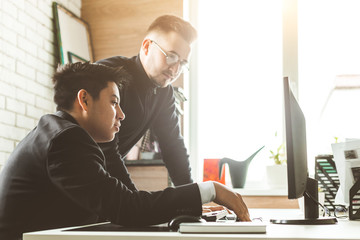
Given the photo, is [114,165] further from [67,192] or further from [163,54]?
[67,192]

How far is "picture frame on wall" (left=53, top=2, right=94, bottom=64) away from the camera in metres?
3.12

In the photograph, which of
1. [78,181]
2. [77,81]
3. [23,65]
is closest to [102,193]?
[78,181]

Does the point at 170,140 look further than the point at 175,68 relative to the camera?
Yes

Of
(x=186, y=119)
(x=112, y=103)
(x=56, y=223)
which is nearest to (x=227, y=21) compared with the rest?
(x=186, y=119)

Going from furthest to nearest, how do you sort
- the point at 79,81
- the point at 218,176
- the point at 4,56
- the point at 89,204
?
the point at 218,176 < the point at 4,56 < the point at 79,81 < the point at 89,204

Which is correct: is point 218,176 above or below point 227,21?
below

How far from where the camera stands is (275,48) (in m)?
3.44

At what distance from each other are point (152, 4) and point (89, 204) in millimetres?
2597

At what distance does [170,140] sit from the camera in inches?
94.3

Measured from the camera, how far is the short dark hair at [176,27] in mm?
2145

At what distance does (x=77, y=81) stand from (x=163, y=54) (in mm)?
735

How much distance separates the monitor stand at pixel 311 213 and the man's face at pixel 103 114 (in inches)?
22.6

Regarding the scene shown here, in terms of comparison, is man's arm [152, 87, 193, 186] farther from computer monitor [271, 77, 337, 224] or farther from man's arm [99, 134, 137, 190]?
computer monitor [271, 77, 337, 224]

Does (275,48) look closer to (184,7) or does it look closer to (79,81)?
(184,7)
